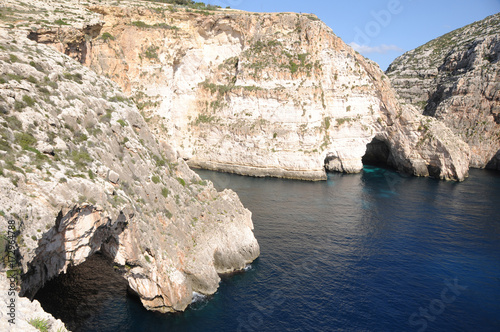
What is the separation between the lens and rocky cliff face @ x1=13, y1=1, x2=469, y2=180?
2692 inches

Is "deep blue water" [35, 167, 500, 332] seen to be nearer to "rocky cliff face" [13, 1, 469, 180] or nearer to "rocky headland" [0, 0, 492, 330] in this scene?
"rocky headland" [0, 0, 492, 330]

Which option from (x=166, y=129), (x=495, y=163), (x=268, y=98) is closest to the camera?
(x=268, y=98)

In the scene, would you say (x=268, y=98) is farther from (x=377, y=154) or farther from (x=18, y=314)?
(x=18, y=314)

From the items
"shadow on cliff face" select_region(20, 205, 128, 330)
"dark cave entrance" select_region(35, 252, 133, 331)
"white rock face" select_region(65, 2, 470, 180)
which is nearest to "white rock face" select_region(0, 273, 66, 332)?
"shadow on cliff face" select_region(20, 205, 128, 330)

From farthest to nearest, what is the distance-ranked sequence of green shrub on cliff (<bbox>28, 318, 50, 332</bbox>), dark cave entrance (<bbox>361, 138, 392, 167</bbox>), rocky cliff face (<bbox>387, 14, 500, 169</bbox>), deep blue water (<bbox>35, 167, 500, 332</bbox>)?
dark cave entrance (<bbox>361, 138, 392, 167</bbox>)
rocky cliff face (<bbox>387, 14, 500, 169</bbox>)
deep blue water (<bbox>35, 167, 500, 332</bbox>)
green shrub on cliff (<bbox>28, 318, 50, 332</bbox>)

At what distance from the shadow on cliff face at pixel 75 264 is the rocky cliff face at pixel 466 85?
93.7 meters

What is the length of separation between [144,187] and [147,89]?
1949 inches

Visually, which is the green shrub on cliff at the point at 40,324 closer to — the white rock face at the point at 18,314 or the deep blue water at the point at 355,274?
the white rock face at the point at 18,314

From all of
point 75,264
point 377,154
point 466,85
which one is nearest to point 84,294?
point 75,264

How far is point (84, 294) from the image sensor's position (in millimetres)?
24656

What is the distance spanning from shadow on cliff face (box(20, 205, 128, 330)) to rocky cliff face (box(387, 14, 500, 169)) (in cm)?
9369

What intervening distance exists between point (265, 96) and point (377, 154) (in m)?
38.5

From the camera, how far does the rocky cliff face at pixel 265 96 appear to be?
68.4 meters

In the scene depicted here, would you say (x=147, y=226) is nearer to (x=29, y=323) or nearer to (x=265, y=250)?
(x=29, y=323)
